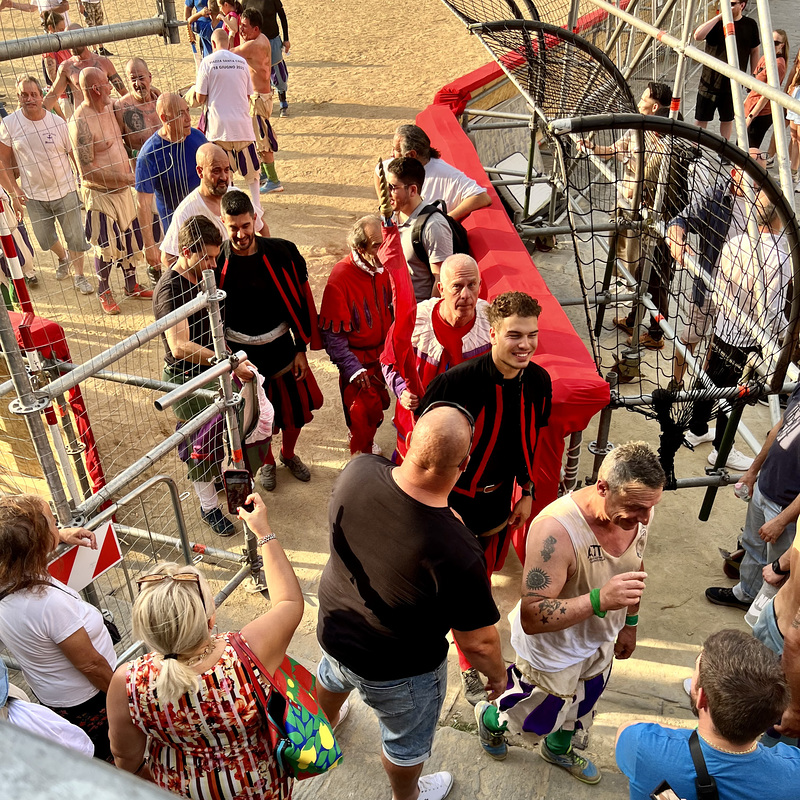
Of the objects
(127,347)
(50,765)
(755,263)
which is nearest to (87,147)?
(127,347)

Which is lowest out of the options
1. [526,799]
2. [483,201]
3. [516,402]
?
[526,799]

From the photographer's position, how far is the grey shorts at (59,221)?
22.5ft

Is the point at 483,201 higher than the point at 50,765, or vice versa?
the point at 50,765

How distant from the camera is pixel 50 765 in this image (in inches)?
21.0

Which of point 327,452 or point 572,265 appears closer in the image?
point 327,452

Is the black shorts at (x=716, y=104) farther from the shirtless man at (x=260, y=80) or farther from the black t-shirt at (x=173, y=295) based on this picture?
the black t-shirt at (x=173, y=295)

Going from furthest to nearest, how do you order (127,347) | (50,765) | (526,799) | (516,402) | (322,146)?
(322,146)
(516,402)
(526,799)
(127,347)
(50,765)

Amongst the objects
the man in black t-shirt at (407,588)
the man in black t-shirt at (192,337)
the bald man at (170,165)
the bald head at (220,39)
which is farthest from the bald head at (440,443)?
the bald head at (220,39)

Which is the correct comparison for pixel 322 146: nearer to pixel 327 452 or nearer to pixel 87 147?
pixel 87 147

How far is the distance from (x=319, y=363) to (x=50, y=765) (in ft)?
19.3

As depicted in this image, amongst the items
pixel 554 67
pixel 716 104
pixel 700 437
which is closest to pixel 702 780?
pixel 700 437

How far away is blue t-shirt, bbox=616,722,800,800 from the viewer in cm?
206

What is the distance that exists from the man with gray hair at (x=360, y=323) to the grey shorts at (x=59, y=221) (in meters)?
3.35

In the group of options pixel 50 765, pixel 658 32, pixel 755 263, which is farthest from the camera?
pixel 658 32
